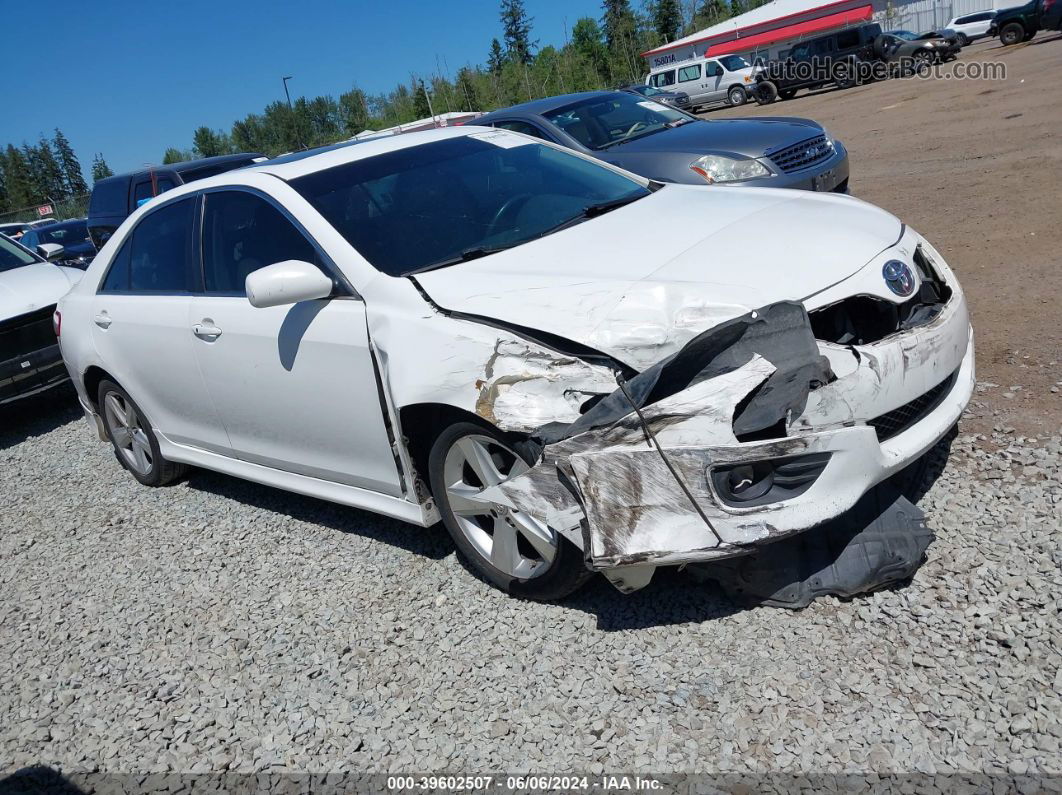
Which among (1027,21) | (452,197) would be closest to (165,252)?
(452,197)

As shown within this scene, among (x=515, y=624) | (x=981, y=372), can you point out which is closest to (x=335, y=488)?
(x=515, y=624)

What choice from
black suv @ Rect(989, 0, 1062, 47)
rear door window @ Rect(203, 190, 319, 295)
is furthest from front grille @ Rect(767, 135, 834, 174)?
black suv @ Rect(989, 0, 1062, 47)

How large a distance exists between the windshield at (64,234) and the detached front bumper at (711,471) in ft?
63.5

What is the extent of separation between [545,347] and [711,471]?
2.27 ft

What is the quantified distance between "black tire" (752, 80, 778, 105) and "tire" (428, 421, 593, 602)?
32.0 metres

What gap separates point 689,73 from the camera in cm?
3488

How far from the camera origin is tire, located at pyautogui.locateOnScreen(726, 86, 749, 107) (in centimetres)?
3328

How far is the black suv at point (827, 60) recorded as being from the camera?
100 feet

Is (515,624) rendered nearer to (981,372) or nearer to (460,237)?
(460,237)

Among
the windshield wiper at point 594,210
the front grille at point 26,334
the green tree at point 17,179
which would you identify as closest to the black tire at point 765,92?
the front grille at point 26,334

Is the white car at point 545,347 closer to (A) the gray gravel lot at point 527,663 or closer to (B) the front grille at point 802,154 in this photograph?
(A) the gray gravel lot at point 527,663

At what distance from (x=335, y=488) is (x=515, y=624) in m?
1.11

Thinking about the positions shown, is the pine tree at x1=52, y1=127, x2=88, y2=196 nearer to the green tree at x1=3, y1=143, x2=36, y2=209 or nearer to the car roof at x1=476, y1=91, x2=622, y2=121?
the green tree at x1=3, y1=143, x2=36, y2=209

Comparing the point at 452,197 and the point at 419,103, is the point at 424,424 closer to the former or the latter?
the point at 452,197
